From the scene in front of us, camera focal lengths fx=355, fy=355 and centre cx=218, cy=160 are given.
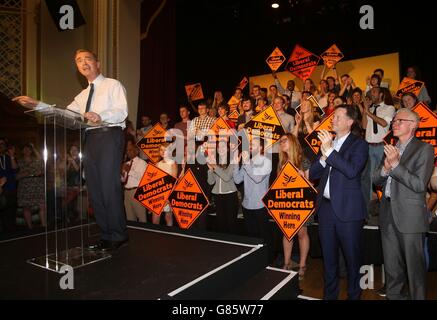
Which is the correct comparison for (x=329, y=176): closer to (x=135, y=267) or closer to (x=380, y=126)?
(x=135, y=267)

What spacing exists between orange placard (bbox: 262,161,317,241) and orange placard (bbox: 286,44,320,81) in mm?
4015

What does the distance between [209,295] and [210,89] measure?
919cm

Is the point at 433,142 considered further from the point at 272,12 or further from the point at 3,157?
the point at 272,12

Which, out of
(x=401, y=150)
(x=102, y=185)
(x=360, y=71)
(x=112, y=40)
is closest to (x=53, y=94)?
(x=112, y=40)

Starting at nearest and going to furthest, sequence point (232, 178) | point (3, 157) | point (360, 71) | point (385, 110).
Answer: point (232, 178)
point (385, 110)
point (3, 157)
point (360, 71)

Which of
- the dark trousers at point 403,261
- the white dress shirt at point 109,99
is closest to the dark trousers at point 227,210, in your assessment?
the dark trousers at point 403,261

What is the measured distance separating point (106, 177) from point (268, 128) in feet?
8.10

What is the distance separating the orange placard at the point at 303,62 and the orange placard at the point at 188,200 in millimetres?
3879

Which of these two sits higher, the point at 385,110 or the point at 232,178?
the point at 385,110

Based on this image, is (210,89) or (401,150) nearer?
(401,150)

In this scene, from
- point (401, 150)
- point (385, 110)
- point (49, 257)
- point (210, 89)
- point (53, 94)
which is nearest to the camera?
point (49, 257)

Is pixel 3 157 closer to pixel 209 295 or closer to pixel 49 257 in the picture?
pixel 49 257

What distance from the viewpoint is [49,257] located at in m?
2.62

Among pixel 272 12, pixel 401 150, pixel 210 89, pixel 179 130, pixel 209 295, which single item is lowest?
pixel 209 295
